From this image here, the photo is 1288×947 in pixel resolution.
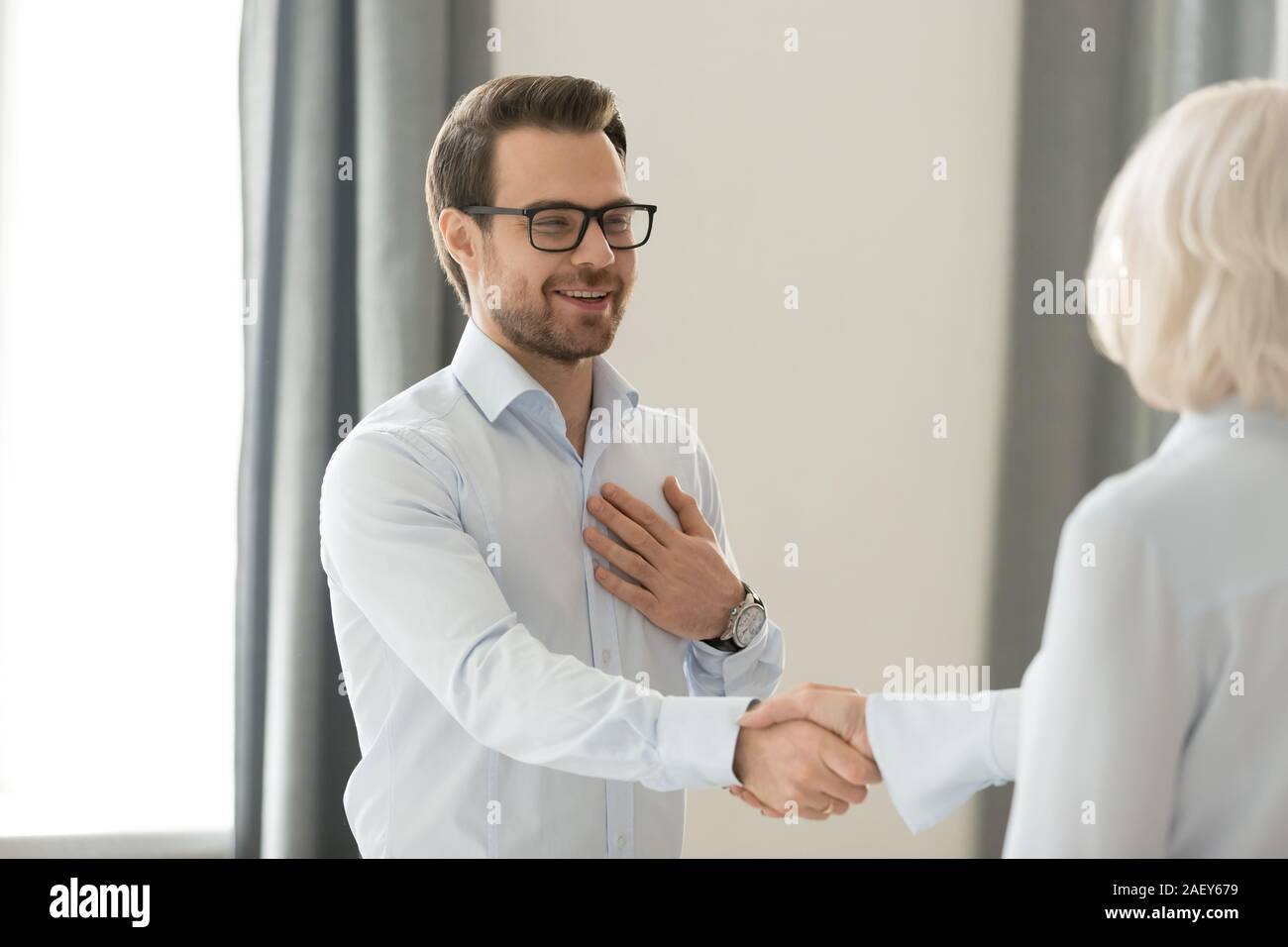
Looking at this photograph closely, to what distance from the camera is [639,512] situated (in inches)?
56.2

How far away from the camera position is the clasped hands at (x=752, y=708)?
123cm

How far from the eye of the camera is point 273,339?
2107mm

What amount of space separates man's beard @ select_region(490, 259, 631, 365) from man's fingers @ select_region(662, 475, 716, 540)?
0.69 ft

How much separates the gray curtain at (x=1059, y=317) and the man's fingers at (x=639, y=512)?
1.15 m

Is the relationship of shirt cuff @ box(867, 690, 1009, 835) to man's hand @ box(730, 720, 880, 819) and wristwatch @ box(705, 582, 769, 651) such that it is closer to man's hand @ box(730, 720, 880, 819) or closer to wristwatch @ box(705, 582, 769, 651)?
man's hand @ box(730, 720, 880, 819)

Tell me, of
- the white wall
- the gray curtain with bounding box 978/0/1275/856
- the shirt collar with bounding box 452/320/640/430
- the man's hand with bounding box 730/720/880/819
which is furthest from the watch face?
the gray curtain with bounding box 978/0/1275/856

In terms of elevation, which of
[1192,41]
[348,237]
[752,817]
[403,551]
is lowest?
[752,817]

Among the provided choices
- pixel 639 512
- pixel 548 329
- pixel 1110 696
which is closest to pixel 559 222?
pixel 548 329

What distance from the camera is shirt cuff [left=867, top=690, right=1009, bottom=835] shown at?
46.1 inches

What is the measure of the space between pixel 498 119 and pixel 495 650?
68 cm

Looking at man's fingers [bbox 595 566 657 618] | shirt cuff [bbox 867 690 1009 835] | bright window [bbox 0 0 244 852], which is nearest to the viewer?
shirt cuff [bbox 867 690 1009 835]
